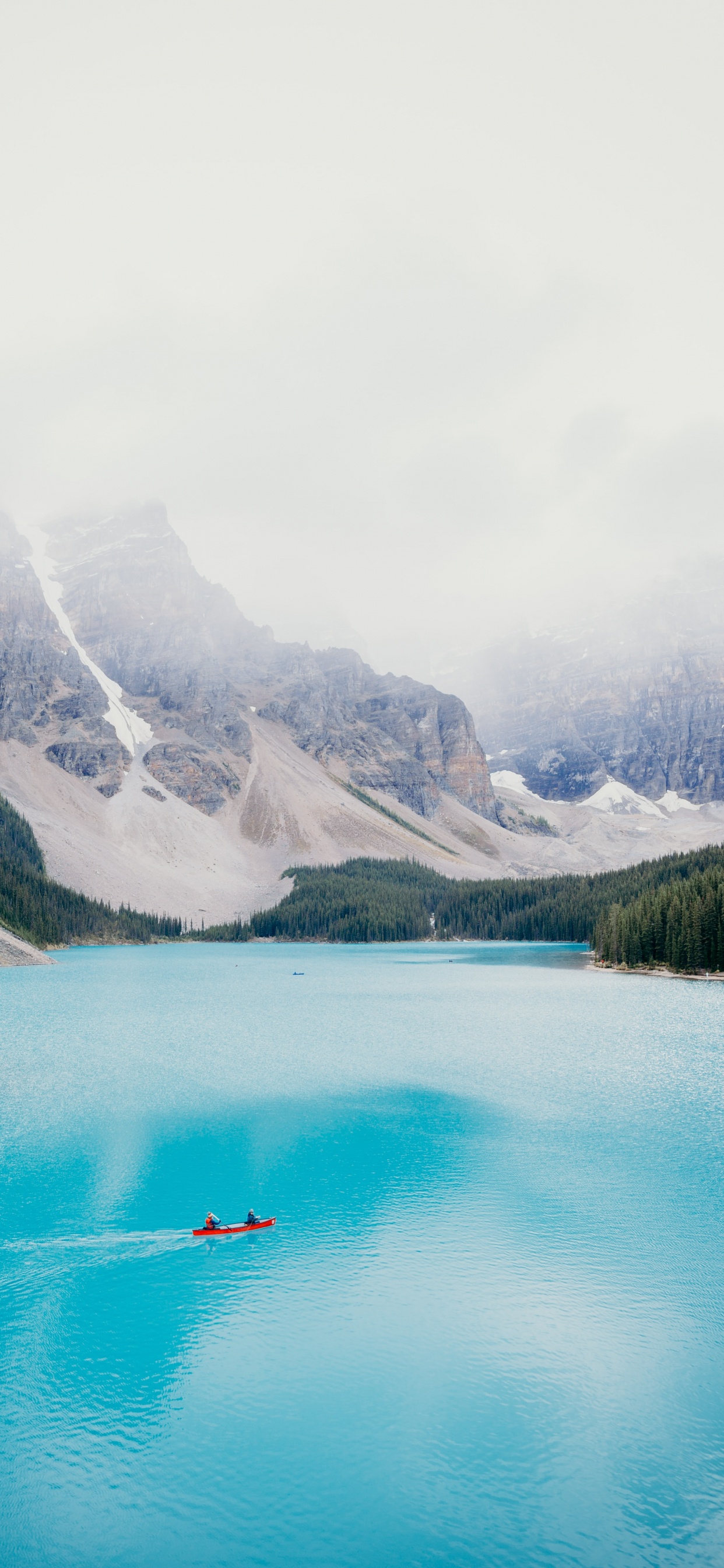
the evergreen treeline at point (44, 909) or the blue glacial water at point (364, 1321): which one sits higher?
the evergreen treeline at point (44, 909)

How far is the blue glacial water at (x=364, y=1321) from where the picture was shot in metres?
14.4

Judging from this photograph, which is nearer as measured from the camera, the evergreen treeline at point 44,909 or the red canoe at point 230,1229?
the red canoe at point 230,1229

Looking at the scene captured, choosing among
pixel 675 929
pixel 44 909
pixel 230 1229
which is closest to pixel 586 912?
pixel 675 929

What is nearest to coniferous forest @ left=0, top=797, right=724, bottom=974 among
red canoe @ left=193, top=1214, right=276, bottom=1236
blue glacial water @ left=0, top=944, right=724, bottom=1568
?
blue glacial water @ left=0, top=944, right=724, bottom=1568

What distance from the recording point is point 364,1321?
20.9 metres

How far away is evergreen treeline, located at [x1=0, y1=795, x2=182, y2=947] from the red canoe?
372 ft

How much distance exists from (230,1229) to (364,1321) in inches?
256

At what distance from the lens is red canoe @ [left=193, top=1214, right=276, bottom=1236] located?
84.8ft

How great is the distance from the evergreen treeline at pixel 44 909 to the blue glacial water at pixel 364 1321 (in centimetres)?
10342

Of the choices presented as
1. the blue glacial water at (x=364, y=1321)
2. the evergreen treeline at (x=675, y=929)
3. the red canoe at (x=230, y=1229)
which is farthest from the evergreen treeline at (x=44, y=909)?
the red canoe at (x=230, y=1229)

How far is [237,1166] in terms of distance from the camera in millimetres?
32688

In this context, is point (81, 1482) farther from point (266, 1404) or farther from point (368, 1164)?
point (368, 1164)

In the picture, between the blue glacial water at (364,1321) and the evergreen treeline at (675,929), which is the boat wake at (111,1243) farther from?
the evergreen treeline at (675,929)

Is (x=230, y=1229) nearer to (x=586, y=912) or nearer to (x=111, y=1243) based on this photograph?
(x=111, y=1243)
